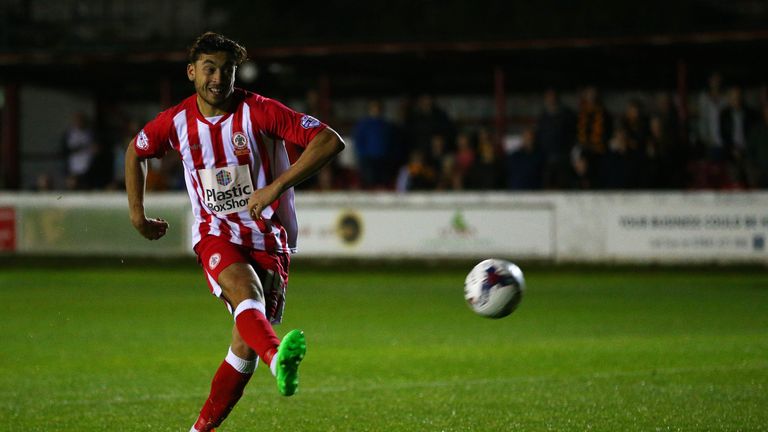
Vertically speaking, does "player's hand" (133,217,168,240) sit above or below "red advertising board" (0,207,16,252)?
above

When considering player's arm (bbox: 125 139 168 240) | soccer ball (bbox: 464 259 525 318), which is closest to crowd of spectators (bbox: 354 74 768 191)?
soccer ball (bbox: 464 259 525 318)

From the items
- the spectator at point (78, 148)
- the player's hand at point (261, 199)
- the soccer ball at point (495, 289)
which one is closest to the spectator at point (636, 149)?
the spectator at point (78, 148)

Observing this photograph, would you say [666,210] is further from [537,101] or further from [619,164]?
[537,101]

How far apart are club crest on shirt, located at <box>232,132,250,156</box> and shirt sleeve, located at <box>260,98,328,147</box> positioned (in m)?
0.12

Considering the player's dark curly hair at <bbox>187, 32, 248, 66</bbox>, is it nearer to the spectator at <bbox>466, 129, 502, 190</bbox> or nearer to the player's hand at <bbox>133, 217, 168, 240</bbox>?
the player's hand at <bbox>133, 217, 168, 240</bbox>

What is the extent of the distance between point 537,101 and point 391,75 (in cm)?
326

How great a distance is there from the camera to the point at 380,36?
24094 mm

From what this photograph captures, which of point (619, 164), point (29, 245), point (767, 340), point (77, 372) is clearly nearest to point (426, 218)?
point (619, 164)

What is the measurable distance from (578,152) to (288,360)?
1590 centimetres

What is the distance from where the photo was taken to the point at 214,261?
250 inches

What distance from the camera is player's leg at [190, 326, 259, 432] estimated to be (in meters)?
6.25

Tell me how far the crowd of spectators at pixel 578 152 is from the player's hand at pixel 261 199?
14.7m

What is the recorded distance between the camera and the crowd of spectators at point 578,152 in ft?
66.6

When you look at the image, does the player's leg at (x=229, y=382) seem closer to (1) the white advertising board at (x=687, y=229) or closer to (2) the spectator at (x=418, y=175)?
(1) the white advertising board at (x=687, y=229)
